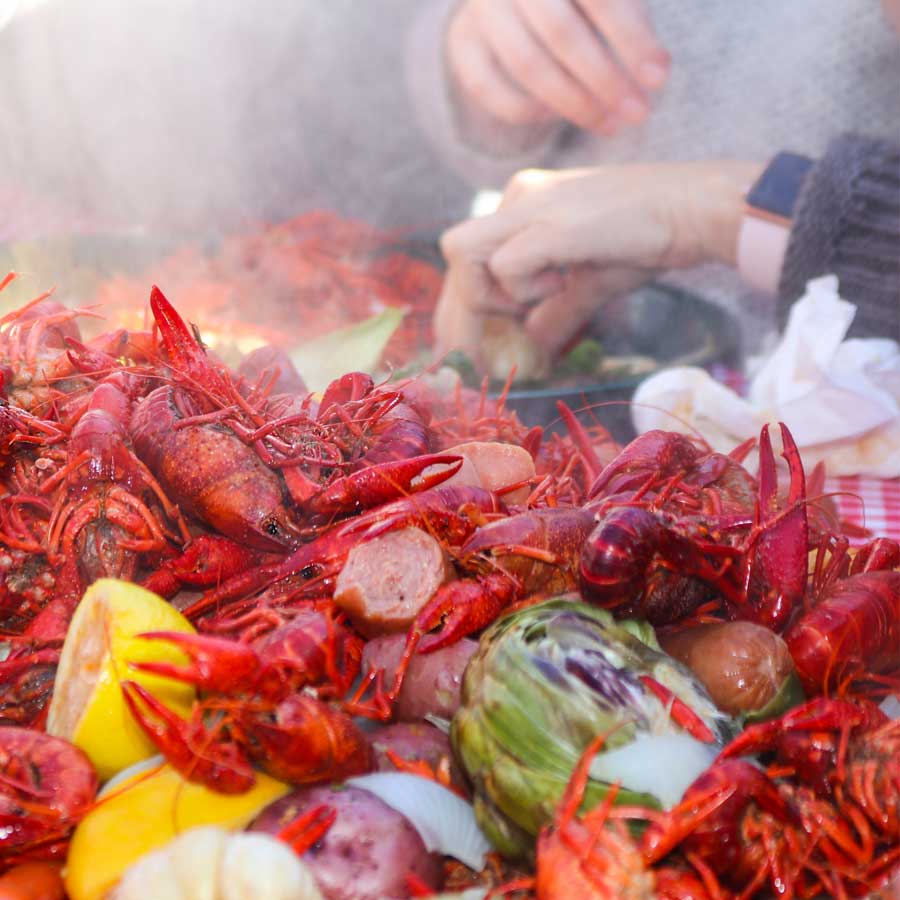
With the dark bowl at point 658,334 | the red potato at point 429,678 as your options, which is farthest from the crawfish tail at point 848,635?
the dark bowl at point 658,334

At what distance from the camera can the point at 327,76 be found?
5027 mm

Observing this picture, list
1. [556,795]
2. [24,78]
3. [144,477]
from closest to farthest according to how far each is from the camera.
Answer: [556,795]
[144,477]
[24,78]

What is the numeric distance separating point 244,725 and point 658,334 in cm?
291

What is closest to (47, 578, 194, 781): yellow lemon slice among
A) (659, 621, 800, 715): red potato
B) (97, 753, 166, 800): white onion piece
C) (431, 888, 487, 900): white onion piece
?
(97, 753, 166, 800): white onion piece

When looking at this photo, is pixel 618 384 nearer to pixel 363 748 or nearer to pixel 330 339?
pixel 330 339

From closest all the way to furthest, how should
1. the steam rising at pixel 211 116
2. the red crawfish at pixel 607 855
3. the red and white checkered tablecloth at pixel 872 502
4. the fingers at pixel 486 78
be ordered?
the red crawfish at pixel 607 855, the red and white checkered tablecloth at pixel 872 502, the fingers at pixel 486 78, the steam rising at pixel 211 116

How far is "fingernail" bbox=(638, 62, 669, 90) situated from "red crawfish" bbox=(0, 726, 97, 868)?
3.37 m

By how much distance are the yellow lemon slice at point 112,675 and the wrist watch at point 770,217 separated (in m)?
2.72

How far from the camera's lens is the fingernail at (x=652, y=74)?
3.59 metres

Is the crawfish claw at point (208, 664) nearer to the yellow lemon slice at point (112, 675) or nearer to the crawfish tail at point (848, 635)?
the yellow lemon slice at point (112, 675)

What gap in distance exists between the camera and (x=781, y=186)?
316 centimetres

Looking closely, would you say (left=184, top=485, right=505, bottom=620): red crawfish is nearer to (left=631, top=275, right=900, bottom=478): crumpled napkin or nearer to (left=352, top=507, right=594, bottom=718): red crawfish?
(left=352, top=507, right=594, bottom=718): red crawfish

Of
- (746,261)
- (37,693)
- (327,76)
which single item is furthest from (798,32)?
(37,693)

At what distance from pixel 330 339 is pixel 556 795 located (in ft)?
5.91
